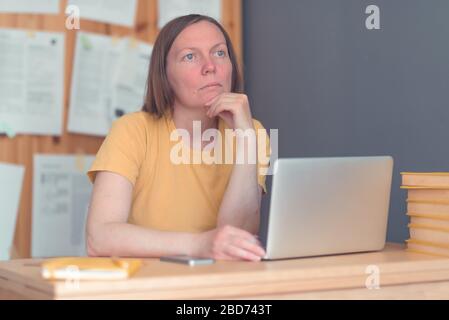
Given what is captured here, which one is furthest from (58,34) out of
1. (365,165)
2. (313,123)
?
(365,165)

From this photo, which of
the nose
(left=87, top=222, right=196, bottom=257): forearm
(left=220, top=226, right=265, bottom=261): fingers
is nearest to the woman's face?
the nose

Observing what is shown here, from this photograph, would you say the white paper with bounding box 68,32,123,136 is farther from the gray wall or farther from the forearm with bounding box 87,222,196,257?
the forearm with bounding box 87,222,196,257

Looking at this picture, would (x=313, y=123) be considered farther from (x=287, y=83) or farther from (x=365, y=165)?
(x=365, y=165)

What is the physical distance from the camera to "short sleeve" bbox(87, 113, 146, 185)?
5.80 feet

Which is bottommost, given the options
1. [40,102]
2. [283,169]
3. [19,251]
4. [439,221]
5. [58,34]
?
[19,251]

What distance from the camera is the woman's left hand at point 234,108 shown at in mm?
1872

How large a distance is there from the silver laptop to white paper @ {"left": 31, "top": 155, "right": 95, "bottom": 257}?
118 cm

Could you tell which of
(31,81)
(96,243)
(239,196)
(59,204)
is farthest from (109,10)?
(96,243)

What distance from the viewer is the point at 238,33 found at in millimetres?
2871

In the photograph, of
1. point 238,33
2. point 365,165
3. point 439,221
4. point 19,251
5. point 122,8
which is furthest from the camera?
point 238,33

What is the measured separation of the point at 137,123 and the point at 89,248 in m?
0.38

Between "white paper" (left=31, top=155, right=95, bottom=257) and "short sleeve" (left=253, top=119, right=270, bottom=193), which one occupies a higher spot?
"short sleeve" (left=253, top=119, right=270, bottom=193)

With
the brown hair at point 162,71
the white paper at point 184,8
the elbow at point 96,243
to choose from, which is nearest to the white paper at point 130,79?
the white paper at point 184,8

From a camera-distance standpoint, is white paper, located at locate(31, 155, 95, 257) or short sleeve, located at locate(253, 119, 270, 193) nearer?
short sleeve, located at locate(253, 119, 270, 193)
